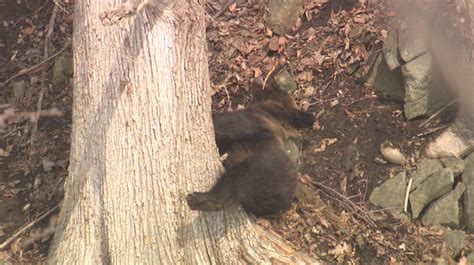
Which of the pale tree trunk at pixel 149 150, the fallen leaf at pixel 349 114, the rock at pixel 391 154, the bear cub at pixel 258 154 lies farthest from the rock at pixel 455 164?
the pale tree trunk at pixel 149 150

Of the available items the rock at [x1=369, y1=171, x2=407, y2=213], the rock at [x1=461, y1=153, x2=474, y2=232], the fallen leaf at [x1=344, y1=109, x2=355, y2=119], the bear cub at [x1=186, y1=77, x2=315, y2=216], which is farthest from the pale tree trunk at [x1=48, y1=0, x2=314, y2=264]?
the fallen leaf at [x1=344, y1=109, x2=355, y2=119]

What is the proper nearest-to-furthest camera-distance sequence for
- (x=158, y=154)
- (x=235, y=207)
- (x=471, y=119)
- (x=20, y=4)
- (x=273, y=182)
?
(x=158, y=154) → (x=235, y=207) → (x=273, y=182) → (x=471, y=119) → (x=20, y=4)

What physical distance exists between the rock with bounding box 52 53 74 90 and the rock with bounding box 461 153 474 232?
5414 mm

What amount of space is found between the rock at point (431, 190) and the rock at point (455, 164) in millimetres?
94

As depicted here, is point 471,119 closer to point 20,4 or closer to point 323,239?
point 323,239

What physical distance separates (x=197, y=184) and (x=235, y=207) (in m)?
0.44

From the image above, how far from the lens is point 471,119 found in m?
6.10

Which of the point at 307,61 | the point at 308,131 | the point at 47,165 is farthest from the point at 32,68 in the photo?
the point at 308,131

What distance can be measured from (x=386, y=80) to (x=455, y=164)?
142 cm

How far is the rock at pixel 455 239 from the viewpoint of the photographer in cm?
572

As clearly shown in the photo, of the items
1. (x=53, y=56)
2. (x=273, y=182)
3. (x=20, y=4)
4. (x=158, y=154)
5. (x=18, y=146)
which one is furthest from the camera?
(x=20, y=4)

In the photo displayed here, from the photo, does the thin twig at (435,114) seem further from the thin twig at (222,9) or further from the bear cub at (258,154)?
the thin twig at (222,9)

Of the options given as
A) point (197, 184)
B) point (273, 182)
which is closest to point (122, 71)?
point (197, 184)

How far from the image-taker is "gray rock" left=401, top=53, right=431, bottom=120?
6.56 metres
